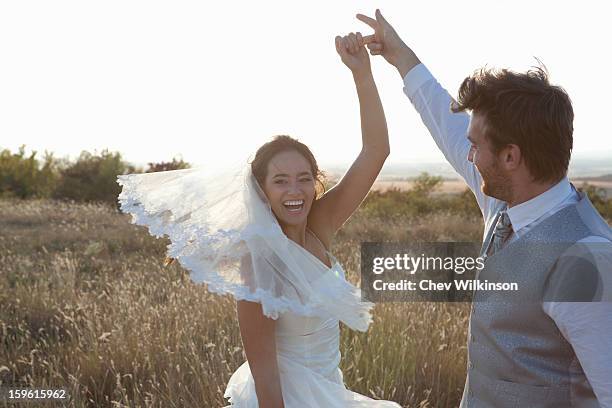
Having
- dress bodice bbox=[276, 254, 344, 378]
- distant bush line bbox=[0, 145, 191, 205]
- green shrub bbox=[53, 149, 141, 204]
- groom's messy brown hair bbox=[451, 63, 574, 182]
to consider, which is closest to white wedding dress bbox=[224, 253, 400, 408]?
dress bodice bbox=[276, 254, 344, 378]

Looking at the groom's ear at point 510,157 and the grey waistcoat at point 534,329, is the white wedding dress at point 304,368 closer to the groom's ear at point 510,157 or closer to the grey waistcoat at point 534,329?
the grey waistcoat at point 534,329

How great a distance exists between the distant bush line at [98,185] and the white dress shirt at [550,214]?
32.8ft

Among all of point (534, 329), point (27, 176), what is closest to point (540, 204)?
point (534, 329)

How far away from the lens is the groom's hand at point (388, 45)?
301cm

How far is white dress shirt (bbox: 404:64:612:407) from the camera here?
176 cm

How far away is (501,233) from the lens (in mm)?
2172

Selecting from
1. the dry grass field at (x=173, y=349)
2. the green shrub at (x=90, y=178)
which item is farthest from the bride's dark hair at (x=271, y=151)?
the green shrub at (x=90, y=178)

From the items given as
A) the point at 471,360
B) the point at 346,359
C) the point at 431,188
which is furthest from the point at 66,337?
the point at 431,188

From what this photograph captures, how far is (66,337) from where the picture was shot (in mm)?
4953

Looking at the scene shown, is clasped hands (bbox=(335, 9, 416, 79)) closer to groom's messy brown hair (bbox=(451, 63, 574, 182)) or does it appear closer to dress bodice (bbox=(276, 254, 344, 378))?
groom's messy brown hair (bbox=(451, 63, 574, 182))

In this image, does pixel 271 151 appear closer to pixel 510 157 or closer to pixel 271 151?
pixel 271 151

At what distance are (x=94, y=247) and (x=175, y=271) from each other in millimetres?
2525

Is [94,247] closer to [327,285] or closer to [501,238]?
[327,285]

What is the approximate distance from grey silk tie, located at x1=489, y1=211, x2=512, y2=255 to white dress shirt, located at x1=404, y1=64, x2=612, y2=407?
0.04 m
